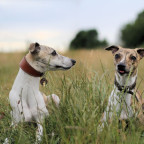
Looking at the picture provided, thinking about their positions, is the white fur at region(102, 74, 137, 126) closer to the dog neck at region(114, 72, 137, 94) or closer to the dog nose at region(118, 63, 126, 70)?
the dog neck at region(114, 72, 137, 94)

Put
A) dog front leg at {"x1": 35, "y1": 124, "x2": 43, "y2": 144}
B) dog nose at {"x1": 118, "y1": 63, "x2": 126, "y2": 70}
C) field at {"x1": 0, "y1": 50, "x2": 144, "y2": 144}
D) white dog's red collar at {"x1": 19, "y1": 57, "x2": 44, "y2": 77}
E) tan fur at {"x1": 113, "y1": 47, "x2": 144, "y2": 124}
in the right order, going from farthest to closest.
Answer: tan fur at {"x1": 113, "y1": 47, "x2": 144, "y2": 124} → dog nose at {"x1": 118, "y1": 63, "x2": 126, "y2": 70} → white dog's red collar at {"x1": 19, "y1": 57, "x2": 44, "y2": 77} → dog front leg at {"x1": 35, "y1": 124, "x2": 43, "y2": 144} → field at {"x1": 0, "y1": 50, "x2": 144, "y2": 144}

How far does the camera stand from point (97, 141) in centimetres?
346

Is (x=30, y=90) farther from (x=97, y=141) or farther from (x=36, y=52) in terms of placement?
(x=97, y=141)

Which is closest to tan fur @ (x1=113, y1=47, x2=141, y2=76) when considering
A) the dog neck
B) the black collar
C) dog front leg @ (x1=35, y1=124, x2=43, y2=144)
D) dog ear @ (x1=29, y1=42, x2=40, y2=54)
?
the dog neck

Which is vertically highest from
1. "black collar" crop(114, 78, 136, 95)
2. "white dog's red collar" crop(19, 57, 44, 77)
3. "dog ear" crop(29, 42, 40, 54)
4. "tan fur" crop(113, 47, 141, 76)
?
"dog ear" crop(29, 42, 40, 54)

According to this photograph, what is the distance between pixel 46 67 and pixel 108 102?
3.70 ft

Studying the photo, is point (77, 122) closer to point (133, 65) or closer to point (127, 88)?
point (127, 88)

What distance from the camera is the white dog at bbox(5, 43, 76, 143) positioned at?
406 centimetres

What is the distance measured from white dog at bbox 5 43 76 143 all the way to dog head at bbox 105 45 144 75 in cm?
74

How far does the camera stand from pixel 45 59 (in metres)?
4.16

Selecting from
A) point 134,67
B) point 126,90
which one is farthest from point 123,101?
point 134,67

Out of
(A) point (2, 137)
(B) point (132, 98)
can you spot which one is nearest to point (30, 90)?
(A) point (2, 137)

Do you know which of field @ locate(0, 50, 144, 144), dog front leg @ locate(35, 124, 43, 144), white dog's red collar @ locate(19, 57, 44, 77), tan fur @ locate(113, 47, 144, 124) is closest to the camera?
field @ locate(0, 50, 144, 144)

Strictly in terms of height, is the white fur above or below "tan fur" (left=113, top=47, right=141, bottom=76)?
below
